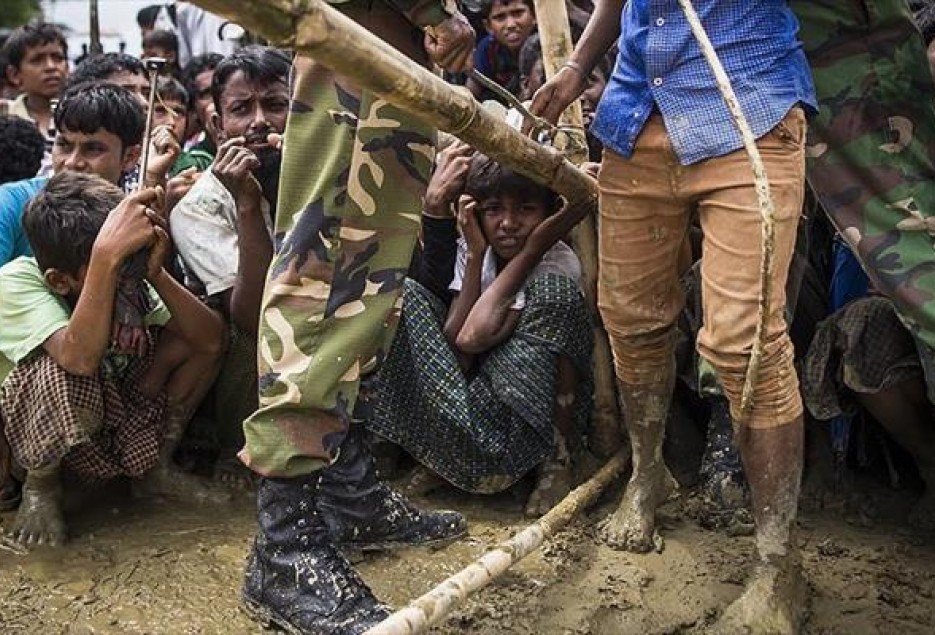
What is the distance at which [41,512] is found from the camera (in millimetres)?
2605

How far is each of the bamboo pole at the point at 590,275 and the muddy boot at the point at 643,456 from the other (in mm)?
451

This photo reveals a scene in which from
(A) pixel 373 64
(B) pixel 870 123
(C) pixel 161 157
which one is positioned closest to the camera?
(A) pixel 373 64

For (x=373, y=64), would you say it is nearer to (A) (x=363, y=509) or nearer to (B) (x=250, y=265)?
(A) (x=363, y=509)

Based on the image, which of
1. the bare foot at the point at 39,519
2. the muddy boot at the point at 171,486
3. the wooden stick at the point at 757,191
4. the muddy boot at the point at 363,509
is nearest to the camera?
the wooden stick at the point at 757,191

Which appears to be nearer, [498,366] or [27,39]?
[498,366]

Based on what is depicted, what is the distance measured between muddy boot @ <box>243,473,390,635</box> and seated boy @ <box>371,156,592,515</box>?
76 cm

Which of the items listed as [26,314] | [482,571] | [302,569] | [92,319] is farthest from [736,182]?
[26,314]

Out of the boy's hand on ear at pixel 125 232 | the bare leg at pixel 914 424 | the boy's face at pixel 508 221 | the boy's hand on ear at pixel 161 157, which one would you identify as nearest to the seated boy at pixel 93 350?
the boy's hand on ear at pixel 125 232

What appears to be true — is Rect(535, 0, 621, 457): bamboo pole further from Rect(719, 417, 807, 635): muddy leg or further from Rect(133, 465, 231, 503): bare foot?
Rect(133, 465, 231, 503): bare foot

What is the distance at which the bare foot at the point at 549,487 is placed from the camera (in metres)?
2.77

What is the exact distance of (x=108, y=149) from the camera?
3338mm

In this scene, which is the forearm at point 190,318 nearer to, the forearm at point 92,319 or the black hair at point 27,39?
the forearm at point 92,319

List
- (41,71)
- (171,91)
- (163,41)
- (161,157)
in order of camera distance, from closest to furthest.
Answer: (161,157)
(171,91)
(41,71)
(163,41)

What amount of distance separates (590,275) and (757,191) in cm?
125
